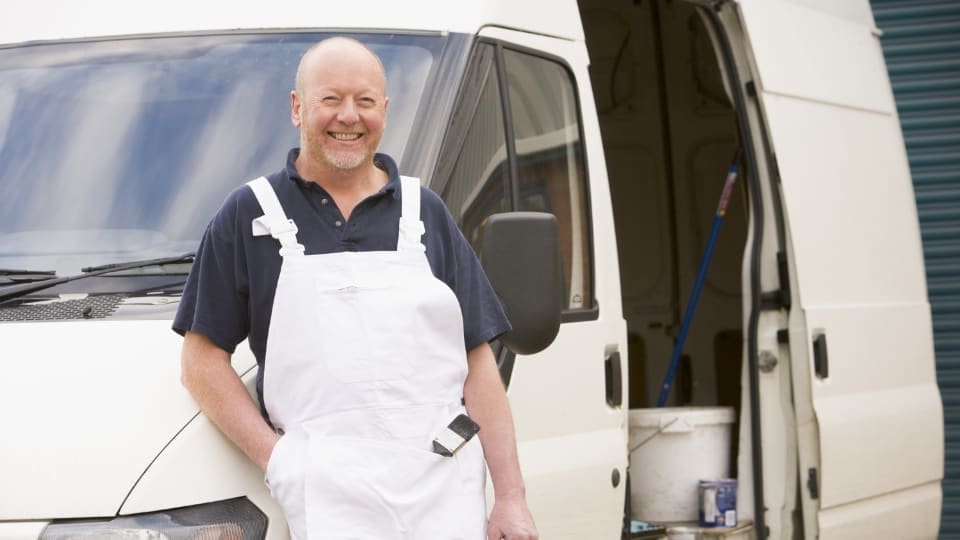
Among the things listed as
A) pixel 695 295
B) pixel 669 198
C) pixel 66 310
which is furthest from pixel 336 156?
pixel 669 198

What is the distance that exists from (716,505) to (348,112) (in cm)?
257

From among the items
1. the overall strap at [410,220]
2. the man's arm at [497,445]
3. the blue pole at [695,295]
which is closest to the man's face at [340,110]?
the overall strap at [410,220]

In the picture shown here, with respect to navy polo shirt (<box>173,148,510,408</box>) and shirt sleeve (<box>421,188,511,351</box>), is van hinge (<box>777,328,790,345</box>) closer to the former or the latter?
shirt sleeve (<box>421,188,511,351</box>)

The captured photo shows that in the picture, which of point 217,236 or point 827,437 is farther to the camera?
point 827,437

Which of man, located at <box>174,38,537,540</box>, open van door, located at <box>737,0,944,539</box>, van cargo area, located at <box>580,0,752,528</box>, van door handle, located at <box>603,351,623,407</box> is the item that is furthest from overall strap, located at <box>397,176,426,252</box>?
van cargo area, located at <box>580,0,752,528</box>

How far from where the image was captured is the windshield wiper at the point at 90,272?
420 centimetres

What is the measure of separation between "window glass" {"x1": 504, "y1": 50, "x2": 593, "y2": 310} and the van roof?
0.50 ft

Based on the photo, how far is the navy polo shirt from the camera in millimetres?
3662

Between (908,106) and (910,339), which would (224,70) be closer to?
(910,339)

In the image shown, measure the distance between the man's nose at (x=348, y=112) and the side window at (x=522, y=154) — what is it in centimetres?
71

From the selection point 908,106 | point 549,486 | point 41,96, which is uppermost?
point 908,106

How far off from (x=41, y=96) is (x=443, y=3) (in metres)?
1.11

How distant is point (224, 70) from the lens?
4.71 metres

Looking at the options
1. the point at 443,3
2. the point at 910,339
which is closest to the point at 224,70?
→ the point at 443,3
